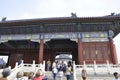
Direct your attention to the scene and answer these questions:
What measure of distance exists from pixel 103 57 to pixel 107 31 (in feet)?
8.39

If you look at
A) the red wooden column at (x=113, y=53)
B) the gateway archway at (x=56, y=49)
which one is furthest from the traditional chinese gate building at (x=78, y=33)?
the gateway archway at (x=56, y=49)

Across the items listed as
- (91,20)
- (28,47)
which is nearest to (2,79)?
(91,20)

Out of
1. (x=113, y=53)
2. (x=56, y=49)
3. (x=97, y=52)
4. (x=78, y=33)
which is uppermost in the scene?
(x=78, y=33)

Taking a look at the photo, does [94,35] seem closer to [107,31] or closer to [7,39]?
[107,31]

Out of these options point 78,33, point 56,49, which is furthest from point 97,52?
point 56,49

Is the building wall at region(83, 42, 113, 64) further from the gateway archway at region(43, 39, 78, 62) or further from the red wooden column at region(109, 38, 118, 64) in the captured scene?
the gateway archway at region(43, 39, 78, 62)

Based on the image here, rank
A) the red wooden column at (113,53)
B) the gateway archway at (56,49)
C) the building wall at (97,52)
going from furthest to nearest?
1. the gateway archway at (56,49)
2. the building wall at (97,52)
3. the red wooden column at (113,53)

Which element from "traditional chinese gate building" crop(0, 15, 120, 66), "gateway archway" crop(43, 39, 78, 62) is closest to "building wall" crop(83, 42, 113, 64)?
"traditional chinese gate building" crop(0, 15, 120, 66)

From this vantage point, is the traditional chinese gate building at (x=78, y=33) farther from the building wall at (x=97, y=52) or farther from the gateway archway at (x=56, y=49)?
the gateway archway at (x=56, y=49)

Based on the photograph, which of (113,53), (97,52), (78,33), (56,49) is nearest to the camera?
(113,53)

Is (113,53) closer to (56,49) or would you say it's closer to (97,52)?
(97,52)

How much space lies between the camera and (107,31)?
15.5 m

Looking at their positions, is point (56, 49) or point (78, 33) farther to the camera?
point (56, 49)

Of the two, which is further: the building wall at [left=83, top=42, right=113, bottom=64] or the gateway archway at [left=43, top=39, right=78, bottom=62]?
the gateway archway at [left=43, top=39, right=78, bottom=62]
